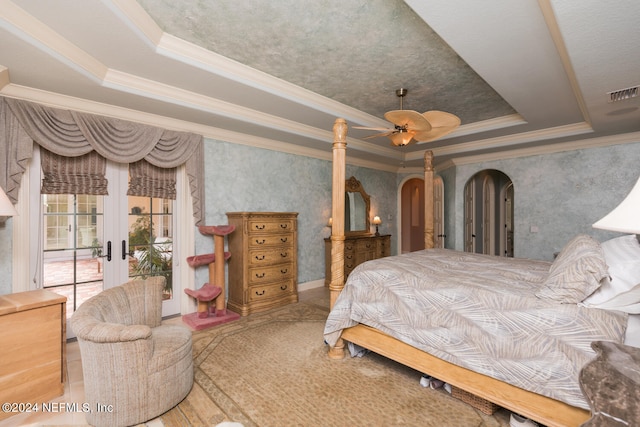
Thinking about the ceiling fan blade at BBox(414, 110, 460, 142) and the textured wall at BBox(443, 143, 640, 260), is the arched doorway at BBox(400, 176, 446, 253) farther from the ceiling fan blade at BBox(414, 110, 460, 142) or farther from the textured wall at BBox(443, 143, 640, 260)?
the ceiling fan blade at BBox(414, 110, 460, 142)

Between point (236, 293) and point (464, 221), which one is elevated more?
point (464, 221)

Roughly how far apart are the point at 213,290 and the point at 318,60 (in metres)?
2.88

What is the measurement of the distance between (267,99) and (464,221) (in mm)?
4534

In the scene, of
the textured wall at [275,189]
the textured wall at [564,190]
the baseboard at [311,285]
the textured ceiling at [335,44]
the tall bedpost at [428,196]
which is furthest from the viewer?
the baseboard at [311,285]

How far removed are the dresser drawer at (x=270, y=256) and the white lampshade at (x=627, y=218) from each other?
3.54 metres

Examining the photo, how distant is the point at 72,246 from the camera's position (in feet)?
10.5

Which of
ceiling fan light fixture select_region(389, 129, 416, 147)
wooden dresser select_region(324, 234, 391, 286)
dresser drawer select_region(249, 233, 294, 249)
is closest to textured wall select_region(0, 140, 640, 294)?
wooden dresser select_region(324, 234, 391, 286)

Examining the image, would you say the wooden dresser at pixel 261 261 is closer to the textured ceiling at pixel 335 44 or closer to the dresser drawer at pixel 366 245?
the dresser drawer at pixel 366 245

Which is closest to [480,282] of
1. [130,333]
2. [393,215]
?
[130,333]

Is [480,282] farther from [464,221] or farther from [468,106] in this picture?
[464,221]

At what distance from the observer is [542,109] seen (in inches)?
142

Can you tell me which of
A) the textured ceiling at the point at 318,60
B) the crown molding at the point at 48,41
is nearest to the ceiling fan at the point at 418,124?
the textured ceiling at the point at 318,60

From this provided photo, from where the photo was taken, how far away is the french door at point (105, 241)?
10.2ft

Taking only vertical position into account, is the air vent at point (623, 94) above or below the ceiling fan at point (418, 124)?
above
